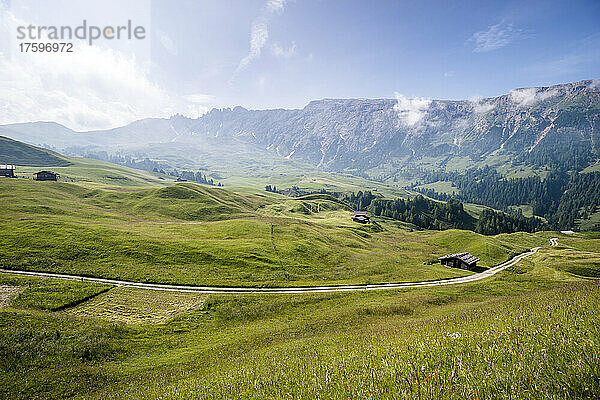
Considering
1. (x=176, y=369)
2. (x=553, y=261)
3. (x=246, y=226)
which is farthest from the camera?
(x=246, y=226)

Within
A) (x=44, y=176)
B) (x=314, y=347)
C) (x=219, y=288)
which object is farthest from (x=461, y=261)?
(x=44, y=176)

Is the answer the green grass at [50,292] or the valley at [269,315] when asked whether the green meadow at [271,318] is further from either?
the green grass at [50,292]

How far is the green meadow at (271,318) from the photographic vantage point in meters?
7.17

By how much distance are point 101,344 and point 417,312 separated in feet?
123

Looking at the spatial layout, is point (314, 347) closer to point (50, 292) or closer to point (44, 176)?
point (50, 292)

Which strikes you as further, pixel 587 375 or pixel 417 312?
pixel 417 312

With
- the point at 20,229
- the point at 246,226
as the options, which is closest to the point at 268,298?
the point at 246,226

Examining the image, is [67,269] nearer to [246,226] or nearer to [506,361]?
[246,226]

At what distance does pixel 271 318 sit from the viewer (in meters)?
41.0

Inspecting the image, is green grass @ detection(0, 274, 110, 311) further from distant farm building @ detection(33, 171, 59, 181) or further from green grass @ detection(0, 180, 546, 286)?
distant farm building @ detection(33, 171, 59, 181)

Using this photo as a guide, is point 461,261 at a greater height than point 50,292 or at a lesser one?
lesser

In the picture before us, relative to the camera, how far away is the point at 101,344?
29141 mm

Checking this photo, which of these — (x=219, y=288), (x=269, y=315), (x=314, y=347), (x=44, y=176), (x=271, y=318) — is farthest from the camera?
(x=44, y=176)

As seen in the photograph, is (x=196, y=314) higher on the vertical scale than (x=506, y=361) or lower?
lower
